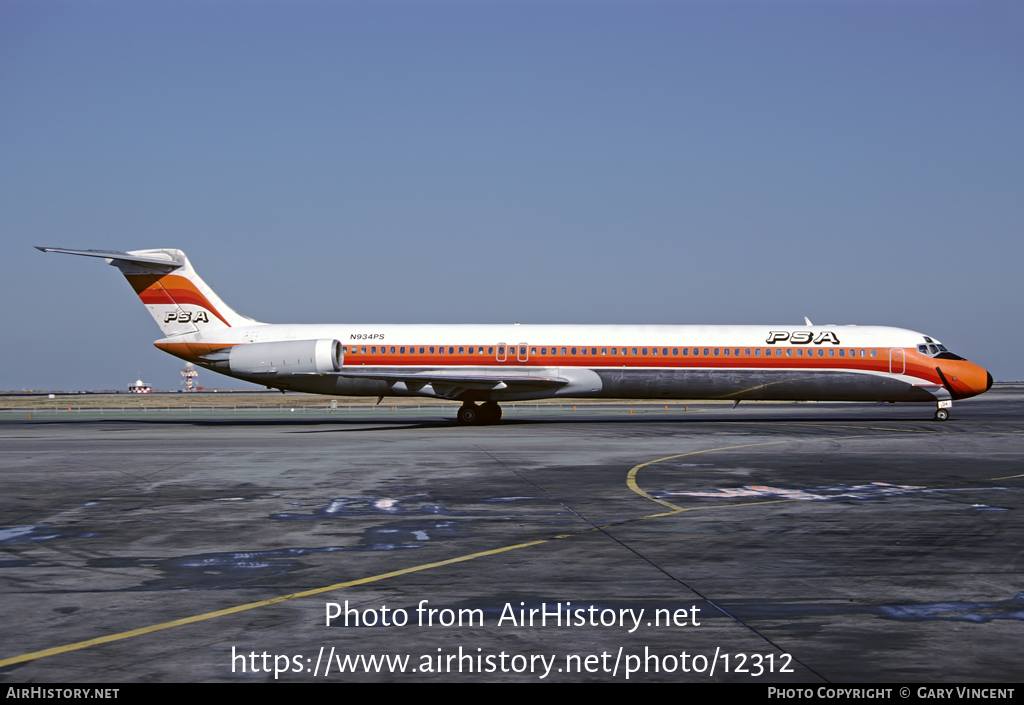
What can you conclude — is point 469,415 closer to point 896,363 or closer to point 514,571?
point 896,363

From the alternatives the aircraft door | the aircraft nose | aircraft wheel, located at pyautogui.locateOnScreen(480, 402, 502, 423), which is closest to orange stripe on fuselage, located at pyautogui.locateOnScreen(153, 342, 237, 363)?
aircraft wheel, located at pyautogui.locateOnScreen(480, 402, 502, 423)

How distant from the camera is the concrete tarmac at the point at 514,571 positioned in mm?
5996

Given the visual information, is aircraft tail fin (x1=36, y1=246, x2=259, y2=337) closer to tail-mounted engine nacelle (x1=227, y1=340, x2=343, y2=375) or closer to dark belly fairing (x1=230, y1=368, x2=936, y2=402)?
tail-mounted engine nacelle (x1=227, y1=340, x2=343, y2=375)

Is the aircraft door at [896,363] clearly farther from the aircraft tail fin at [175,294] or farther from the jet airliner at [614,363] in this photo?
the aircraft tail fin at [175,294]

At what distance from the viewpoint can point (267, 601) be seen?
7.60 meters

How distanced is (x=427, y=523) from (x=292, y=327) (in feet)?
87.5

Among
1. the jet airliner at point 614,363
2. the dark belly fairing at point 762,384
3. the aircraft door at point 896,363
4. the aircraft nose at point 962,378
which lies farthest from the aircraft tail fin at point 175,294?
the aircraft nose at point 962,378

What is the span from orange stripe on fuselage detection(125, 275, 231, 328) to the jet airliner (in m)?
2.34

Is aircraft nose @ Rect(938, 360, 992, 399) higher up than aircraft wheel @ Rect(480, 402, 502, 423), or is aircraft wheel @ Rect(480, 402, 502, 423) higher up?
aircraft nose @ Rect(938, 360, 992, 399)

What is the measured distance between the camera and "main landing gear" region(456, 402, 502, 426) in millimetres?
36250

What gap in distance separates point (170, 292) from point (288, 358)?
6.97 meters

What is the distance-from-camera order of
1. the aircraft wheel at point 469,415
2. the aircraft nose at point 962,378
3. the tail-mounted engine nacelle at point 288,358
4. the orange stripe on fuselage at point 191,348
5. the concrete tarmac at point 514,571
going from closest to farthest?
the concrete tarmac at point 514,571, the tail-mounted engine nacelle at point 288,358, the aircraft nose at point 962,378, the aircraft wheel at point 469,415, the orange stripe on fuselage at point 191,348

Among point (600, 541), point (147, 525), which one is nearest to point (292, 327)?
point (147, 525)
